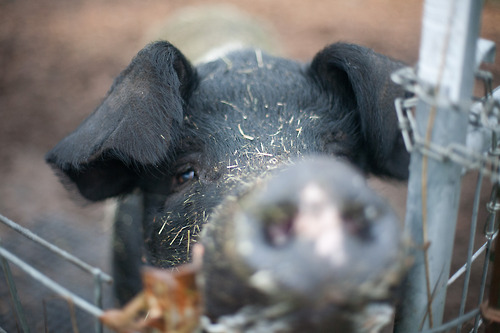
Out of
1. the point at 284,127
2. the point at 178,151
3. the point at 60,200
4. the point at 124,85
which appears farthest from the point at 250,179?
the point at 60,200

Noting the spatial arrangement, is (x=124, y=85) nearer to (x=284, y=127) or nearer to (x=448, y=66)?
(x=284, y=127)

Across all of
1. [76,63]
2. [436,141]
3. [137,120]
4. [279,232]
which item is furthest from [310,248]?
[76,63]

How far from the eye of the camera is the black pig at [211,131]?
6.59 ft

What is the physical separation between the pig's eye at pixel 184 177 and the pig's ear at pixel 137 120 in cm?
10

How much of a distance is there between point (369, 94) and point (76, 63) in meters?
5.07

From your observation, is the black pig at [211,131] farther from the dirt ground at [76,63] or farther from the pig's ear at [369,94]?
the dirt ground at [76,63]

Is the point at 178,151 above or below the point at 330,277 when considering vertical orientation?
below

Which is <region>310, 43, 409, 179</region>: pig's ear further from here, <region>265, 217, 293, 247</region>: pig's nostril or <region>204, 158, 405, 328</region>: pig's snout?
<region>265, 217, 293, 247</region>: pig's nostril

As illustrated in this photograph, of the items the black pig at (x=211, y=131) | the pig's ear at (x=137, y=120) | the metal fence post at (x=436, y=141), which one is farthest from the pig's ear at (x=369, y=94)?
the metal fence post at (x=436, y=141)

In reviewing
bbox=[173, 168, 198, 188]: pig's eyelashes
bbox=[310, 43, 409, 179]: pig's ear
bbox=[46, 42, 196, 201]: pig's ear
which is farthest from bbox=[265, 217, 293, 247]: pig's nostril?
bbox=[310, 43, 409, 179]: pig's ear

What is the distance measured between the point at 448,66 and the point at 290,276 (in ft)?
1.93

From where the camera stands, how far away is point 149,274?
3.50 feet

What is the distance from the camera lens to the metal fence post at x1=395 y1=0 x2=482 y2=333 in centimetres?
108

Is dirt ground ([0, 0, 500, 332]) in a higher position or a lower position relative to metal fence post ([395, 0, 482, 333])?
lower
